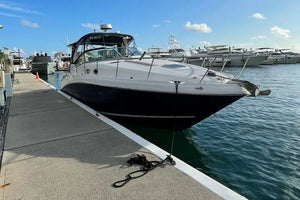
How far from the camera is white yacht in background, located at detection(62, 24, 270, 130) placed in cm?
439

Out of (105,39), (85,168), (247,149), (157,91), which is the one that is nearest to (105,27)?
(105,39)

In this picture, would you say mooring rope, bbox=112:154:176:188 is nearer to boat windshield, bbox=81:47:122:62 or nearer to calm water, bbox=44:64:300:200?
calm water, bbox=44:64:300:200

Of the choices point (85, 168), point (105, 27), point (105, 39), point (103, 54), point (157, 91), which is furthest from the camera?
point (105, 27)

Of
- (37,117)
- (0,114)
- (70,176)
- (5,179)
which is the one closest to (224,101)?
(70,176)

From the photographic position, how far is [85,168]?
3088 millimetres

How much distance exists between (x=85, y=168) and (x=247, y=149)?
3.96 meters

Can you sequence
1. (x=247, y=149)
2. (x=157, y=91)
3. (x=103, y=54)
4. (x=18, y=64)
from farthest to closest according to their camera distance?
(x=18, y=64), (x=103, y=54), (x=247, y=149), (x=157, y=91)

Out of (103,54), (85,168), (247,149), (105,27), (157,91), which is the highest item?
(105,27)

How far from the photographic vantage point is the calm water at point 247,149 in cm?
399

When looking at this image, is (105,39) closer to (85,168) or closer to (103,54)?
(103,54)

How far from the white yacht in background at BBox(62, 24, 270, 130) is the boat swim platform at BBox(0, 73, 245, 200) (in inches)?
29.9

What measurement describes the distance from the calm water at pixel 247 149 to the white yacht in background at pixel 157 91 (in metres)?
0.72

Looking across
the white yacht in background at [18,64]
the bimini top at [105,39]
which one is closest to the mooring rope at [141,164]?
the bimini top at [105,39]

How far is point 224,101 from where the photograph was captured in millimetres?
4559
